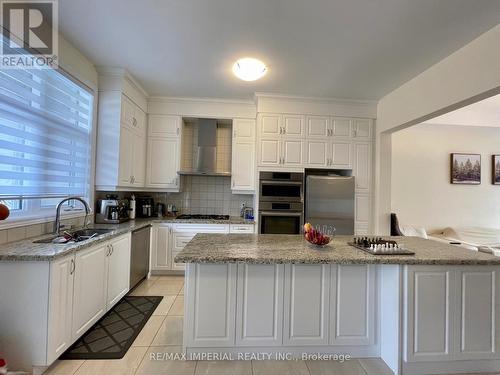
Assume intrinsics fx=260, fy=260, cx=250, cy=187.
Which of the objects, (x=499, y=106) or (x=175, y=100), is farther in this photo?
(x=499, y=106)

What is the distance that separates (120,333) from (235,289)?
1.20 meters

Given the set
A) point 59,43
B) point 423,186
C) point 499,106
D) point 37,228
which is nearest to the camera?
point 37,228

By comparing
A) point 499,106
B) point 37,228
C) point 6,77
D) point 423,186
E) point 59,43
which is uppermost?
point 499,106

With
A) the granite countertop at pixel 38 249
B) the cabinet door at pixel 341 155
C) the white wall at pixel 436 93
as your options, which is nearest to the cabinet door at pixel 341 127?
the cabinet door at pixel 341 155

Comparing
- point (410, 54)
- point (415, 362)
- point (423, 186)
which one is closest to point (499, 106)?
point (423, 186)

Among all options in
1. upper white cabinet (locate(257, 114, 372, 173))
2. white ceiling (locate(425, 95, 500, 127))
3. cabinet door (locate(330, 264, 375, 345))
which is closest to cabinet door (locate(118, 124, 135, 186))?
upper white cabinet (locate(257, 114, 372, 173))

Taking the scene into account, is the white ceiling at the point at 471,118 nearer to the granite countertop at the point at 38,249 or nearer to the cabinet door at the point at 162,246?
the cabinet door at the point at 162,246

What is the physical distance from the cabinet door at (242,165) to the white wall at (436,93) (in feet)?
6.10

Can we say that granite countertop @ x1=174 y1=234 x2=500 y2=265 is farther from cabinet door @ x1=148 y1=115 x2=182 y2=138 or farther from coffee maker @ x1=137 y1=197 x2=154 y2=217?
cabinet door @ x1=148 y1=115 x2=182 y2=138

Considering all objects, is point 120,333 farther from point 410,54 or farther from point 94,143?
point 410,54

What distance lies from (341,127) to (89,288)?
3609 mm

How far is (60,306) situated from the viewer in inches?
69.7

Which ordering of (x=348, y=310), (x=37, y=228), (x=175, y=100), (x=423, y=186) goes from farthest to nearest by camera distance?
(x=423, y=186) < (x=175, y=100) < (x=37, y=228) < (x=348, y=310)

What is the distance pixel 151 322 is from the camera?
8.13 ft
